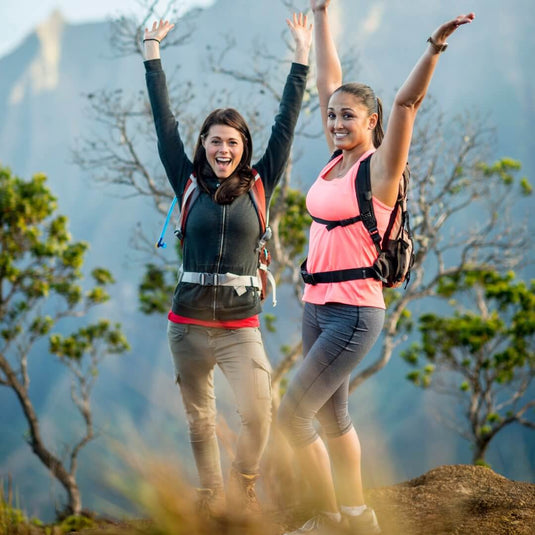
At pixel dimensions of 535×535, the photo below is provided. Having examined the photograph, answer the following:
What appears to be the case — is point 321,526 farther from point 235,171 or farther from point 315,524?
point 235,171

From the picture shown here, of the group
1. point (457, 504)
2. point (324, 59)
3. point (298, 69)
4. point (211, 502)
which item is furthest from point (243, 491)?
point (324, 59)

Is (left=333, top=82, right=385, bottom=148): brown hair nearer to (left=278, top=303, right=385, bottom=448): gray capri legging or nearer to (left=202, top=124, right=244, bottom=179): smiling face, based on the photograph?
(left=202, top=124, right=244, bottom=179): smiling face

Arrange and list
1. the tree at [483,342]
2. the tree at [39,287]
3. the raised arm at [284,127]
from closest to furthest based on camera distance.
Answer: the raised arm at [284,127] < the tree at [39,287] < the tree at [483,342]

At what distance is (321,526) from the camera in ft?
10.3

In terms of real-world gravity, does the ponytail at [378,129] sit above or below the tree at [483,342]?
above

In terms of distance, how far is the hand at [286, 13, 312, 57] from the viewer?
3351mm

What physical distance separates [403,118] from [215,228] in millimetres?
934

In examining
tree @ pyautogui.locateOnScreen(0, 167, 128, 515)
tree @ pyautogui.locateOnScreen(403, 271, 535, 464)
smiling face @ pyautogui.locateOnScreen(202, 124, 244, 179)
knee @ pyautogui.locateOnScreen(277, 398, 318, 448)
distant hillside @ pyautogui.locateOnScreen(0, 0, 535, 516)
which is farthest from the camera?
distant hillside @ pyautogui.locateOnScreen(0, 0, 535, 516)

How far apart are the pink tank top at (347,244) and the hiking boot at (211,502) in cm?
98

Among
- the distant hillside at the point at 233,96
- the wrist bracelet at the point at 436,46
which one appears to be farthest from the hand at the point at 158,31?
the distant hillside at the point at 233,96

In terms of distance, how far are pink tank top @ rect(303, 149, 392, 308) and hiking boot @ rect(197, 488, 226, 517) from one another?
0.98 meters

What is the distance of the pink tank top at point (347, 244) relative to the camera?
2.91 m

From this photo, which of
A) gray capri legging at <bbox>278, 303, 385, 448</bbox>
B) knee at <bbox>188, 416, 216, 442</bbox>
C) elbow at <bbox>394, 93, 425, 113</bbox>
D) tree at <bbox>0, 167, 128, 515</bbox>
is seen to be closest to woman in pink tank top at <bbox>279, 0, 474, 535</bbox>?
gray capri legging at <bbox>278, 303, 385, 448</bbox>

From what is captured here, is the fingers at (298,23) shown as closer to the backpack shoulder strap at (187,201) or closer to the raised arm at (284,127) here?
the raised arm at (284,127)
